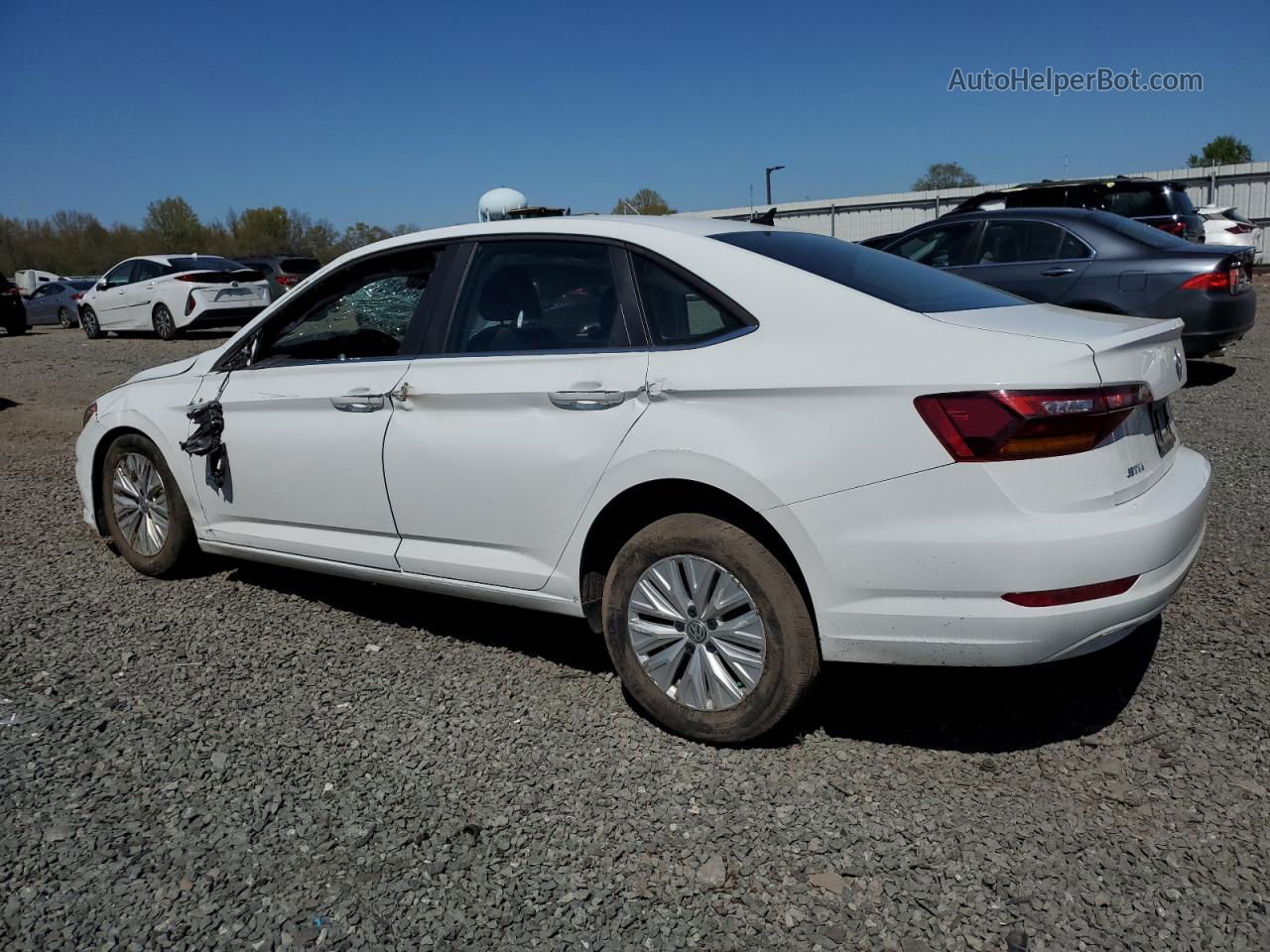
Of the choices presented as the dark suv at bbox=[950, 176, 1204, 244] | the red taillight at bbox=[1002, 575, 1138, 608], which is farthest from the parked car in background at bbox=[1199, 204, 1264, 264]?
the red taillight at bbox=[1002, 575, 1138, 608]

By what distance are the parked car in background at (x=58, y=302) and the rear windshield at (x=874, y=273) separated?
82.3ft

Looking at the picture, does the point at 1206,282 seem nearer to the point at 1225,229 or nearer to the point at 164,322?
the point at 1225,229

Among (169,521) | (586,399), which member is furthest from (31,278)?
(586,399)

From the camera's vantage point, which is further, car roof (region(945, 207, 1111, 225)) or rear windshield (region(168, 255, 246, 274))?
rear windshield (region(168, 255, 246, 274))

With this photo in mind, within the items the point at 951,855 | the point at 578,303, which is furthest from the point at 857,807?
the point at 578,303

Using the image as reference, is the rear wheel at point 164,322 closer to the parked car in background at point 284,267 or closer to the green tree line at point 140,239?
the parked car in background at point 284,267

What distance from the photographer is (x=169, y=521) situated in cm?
487

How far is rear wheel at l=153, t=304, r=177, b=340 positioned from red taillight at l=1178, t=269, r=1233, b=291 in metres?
15.9

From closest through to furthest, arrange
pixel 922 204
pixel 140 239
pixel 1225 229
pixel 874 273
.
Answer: pixel 874 273 → pixel 1225 229 → pixel 922 204 → pixel 140 239

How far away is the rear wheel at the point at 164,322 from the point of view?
58.6 ft

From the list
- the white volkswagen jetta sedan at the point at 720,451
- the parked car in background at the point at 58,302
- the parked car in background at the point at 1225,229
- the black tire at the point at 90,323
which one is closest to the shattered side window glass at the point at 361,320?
the white volkswagen jetta sedan at the point at 720,451

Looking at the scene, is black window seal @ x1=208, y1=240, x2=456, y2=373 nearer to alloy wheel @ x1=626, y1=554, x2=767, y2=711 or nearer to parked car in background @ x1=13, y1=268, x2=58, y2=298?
alloy wheel @ x1=626, y1=554, x2=767, y2=711

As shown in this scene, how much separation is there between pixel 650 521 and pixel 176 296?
16.7m

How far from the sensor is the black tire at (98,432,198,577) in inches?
190
